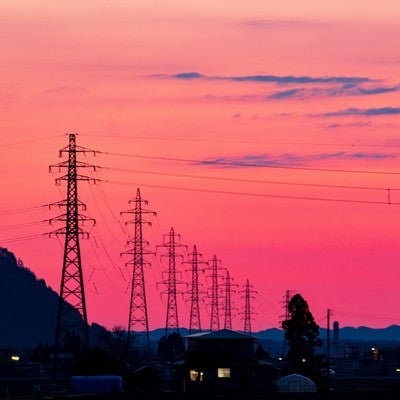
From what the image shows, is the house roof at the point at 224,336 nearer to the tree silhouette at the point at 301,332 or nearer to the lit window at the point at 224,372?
the tree silhouette at the point at 301,332

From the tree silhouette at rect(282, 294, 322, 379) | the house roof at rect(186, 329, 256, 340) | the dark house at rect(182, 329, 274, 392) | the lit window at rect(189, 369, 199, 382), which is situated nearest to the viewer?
the dark house at rect(182, 329, 274, 392)

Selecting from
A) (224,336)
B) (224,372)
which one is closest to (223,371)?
(224,372)

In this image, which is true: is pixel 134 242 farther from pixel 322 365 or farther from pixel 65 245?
pixel 65 245

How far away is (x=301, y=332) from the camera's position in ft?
495

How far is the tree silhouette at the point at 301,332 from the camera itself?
492ft

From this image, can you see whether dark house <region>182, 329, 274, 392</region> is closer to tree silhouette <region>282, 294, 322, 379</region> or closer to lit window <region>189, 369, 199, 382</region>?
lit window <region>189, 369, 199, 382</region>

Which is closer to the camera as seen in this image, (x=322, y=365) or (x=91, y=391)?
(x=91, y=391)

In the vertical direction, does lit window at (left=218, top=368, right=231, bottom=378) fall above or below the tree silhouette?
below

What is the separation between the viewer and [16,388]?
138125 millimetres

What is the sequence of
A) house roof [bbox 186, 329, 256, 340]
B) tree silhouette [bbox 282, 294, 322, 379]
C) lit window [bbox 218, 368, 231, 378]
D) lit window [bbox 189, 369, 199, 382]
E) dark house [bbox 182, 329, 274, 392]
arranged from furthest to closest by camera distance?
house roof [bbox 186, 329, 256, 340]
tree silhouette [bbox 282, 294, 322, 379]
lit window [bbox 189, 369, 199, 382]
lit window [bbox 218, 368, 231, 378]
dark house [bbox 182, 329, 274, 392]

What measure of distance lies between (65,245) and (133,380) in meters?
24.8

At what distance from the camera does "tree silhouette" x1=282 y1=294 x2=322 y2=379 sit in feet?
492

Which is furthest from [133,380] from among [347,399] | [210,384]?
[347,399]

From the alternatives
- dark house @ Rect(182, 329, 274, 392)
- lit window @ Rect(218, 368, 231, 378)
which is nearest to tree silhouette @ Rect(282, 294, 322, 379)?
dark house @ Rect(182, 329, 274, 392)
